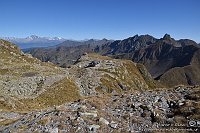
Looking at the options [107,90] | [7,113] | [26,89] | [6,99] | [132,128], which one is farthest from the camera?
[107,90]

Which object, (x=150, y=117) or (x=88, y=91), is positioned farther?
(x=88, y=91)

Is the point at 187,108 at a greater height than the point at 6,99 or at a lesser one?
greater

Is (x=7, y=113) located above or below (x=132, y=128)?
below

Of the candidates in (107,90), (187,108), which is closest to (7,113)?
(187,108)

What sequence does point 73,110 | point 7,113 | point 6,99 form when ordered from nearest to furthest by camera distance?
point 73,110, point 7,113, point 6,99

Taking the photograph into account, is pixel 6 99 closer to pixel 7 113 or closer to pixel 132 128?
pixel 7 113

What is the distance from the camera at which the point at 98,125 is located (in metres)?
23.8

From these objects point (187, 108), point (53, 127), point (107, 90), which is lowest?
point (107, 90)

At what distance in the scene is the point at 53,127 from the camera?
24.2 m

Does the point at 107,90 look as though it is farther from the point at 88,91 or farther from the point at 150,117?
the point at 150,117

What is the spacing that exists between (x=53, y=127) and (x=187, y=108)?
38.3 feet

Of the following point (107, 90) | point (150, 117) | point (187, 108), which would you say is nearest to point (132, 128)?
point (150, 117)

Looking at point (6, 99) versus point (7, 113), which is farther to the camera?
point (6, 99)

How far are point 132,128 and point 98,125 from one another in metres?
2.78
